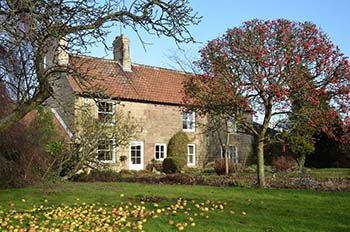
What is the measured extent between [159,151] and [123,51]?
7702mm

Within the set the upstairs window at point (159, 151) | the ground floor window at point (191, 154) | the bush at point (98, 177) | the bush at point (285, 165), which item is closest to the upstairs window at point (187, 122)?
the ground floor window at point (191, 154)

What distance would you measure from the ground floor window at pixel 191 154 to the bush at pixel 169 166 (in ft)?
11.1

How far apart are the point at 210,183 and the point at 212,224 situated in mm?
8674

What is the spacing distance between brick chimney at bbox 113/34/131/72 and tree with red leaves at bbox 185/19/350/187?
15.9m

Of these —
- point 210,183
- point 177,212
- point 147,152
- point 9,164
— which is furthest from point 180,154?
point 177,212

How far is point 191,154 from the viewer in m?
29.4

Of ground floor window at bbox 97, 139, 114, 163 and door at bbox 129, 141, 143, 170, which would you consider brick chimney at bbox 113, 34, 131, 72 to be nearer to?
door at bbox 129, 141, 143, 170

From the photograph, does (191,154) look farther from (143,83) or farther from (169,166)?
(143,83)

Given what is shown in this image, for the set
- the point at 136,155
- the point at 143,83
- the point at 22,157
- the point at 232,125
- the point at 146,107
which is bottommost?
the point at 22,157

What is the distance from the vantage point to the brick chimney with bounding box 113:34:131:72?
92.3 ft

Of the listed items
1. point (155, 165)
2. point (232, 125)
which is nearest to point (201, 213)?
point (232, 125)

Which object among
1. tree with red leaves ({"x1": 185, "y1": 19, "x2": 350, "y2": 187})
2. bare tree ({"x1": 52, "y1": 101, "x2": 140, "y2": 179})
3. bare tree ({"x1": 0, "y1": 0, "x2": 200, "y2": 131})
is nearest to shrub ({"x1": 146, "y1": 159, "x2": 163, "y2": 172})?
bare tree ({"x1": 52, "y1": 101, "x2": 140, "y2": 179})

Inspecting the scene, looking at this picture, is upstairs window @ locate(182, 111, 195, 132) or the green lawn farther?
upstairs window @ locate(182, 111, 195, 132)

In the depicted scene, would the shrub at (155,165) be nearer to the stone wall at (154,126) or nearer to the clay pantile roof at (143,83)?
the stone wall at (154,126)
